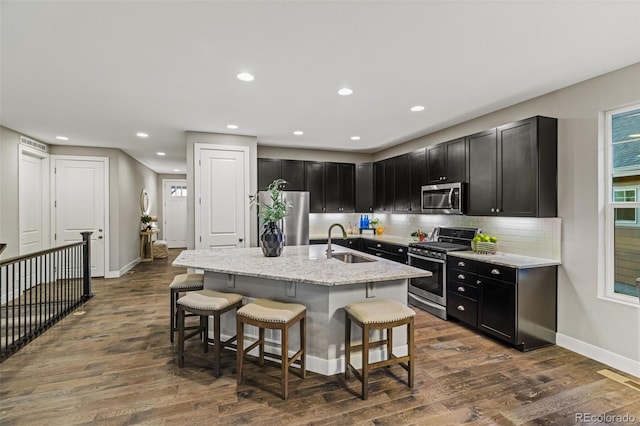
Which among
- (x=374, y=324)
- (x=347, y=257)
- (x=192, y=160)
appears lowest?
(x=374, y=324)

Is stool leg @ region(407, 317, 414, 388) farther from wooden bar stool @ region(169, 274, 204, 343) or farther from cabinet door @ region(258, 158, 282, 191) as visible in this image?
cabinet door @ region(258, 158, 282, 191)

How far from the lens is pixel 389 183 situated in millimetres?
5809

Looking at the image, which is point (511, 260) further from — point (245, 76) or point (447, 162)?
point (245, 76)

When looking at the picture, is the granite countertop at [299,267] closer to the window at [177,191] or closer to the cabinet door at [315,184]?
the cabinet door at [315,184]

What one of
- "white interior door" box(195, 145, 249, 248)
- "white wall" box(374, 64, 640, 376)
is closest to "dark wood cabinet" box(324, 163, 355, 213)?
"white interior door" box(195, 145, 249, 248)

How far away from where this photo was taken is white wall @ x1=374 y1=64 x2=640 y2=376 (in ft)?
8.89

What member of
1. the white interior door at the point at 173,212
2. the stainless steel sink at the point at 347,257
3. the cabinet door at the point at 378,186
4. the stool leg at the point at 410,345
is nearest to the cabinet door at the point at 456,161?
the cabinet door at the point at 378,186

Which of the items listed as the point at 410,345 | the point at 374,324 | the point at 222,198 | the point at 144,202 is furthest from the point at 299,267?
the point at 144,202

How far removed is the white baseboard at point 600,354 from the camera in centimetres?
265

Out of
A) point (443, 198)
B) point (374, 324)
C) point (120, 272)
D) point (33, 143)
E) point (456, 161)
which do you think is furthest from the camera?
point (120, 272)

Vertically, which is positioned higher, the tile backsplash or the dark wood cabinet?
the dark wood cabinet

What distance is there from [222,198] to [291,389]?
3.34m

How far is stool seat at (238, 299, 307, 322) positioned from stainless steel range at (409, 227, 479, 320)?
227 cm

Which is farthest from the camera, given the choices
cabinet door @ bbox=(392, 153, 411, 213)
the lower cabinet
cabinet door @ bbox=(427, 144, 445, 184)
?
cabinet door @ bbox=(392, 153, 411, 213)
